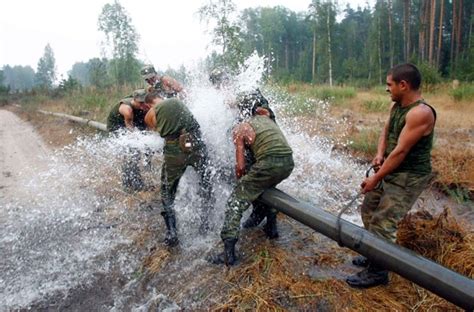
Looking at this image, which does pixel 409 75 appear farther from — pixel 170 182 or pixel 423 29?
pixel 423 29

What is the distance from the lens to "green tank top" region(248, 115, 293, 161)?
3.52 meters

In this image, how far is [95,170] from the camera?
731cm

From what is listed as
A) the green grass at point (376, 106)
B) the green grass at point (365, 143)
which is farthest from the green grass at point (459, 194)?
the green grass at point (376, 106)

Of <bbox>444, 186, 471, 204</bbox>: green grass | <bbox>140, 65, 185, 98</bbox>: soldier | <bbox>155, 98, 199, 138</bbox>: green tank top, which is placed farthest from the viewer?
<bbox>140, 65, 185, 98</bbox>: soldier

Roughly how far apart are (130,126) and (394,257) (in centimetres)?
420

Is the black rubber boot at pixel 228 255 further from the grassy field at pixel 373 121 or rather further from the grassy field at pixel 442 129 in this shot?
the grassy field at pixel 373 121

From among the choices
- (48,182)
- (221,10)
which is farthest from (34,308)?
(221,10)

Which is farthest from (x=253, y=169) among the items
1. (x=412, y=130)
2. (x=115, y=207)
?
(x=115, y=207)

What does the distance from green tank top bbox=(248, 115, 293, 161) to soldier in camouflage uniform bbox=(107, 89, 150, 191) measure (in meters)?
2.59

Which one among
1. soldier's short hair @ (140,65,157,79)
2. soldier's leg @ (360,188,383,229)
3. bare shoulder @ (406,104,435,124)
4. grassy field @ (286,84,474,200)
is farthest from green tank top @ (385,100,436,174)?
soldier's short hair @ (140,65,157,79)

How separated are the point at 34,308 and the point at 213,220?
2.00m

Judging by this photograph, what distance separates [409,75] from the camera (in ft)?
9.22

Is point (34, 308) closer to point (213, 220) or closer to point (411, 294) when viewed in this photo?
point (213, 220)

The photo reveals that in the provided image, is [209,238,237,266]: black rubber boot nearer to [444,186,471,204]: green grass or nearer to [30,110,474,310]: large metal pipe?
[30,110,474,310]: large metal pipe
